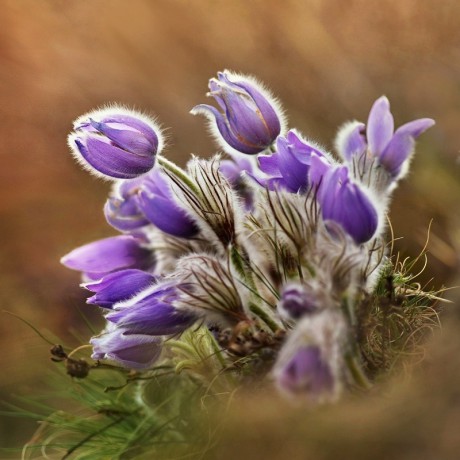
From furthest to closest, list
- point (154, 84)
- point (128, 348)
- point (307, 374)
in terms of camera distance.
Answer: point (154, 84) < point (128, 348) < point (307, 374)

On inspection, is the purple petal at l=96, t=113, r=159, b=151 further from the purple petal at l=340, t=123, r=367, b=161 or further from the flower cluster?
the purple petal at l=340, t=123, r=367, b=161

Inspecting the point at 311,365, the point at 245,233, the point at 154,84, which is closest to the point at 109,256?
the point at 245,233

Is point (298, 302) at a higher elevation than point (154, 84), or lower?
lower

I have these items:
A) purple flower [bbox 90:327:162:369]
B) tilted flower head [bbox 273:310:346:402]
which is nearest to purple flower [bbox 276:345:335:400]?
tilted flower head [bbox 273:310:346:402]

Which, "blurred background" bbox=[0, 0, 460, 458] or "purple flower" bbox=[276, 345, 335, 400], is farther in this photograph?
"blurred background" bbox=[0, 0, 460, 458]

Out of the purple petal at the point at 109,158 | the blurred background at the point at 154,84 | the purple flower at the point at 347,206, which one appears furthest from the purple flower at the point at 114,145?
the blurred background at the point at 154,84

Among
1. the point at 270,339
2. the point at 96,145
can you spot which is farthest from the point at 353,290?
the point at 96,145

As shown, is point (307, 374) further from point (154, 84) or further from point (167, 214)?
point (154, 84)
